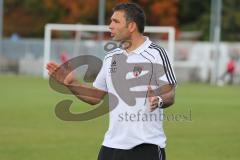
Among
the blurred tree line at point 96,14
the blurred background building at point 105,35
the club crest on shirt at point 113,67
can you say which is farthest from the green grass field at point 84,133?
the blurred tree line at point 96,14

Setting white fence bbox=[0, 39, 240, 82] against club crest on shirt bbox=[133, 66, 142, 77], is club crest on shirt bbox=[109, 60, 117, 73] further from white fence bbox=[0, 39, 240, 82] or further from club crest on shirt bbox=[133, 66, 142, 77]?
white fence bbox=[0, 39, 240, 82]

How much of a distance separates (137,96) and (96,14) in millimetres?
62515

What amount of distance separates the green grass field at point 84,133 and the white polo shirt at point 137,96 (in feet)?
22.1

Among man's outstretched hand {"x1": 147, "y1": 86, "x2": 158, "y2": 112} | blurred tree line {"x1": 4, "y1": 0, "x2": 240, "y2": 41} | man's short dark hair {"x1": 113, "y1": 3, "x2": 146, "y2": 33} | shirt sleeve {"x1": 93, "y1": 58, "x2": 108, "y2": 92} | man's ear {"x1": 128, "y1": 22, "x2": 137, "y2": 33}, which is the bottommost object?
man's outstretched hand {"x1": 147, "y1": 86, "x2": 158, "y2": 112}

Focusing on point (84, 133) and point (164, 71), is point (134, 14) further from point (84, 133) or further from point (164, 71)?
point (84, 133)

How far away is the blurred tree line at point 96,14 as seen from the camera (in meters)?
67.8

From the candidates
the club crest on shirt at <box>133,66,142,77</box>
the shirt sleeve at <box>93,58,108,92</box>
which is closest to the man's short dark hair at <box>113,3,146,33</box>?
the club crest on shirt at <box>133,66,142,77</box>

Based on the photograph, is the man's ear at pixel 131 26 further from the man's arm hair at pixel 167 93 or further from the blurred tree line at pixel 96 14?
the blurred tree line at pixel 96 14

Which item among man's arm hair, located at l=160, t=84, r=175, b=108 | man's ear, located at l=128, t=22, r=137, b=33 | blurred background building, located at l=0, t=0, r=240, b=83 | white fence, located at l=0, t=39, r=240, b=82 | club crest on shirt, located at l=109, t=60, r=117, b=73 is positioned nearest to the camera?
man's arm hair, located at l=160, t=84, r=175, b=108

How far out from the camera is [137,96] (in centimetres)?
737

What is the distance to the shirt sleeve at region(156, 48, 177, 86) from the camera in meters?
7.19

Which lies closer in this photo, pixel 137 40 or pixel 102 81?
pixel 137 40

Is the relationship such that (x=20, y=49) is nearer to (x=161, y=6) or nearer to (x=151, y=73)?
(x=161, y=6)

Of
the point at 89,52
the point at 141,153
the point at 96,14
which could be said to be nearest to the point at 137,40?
the point at 141,153
